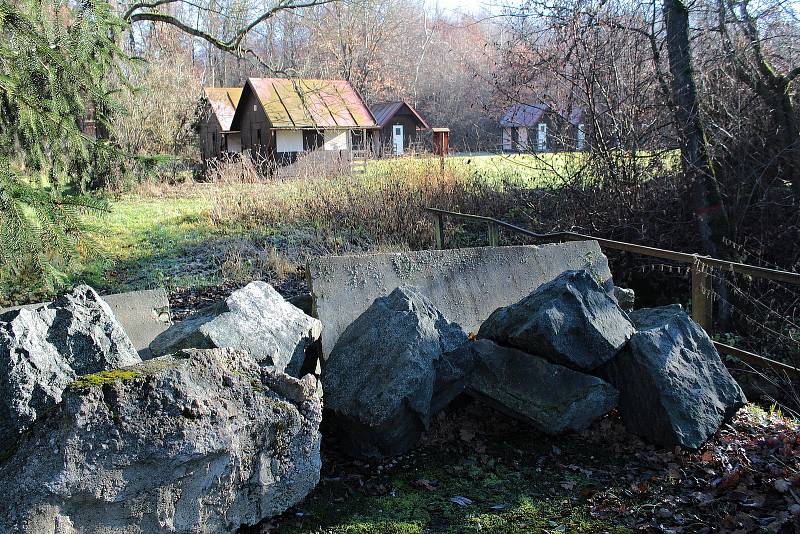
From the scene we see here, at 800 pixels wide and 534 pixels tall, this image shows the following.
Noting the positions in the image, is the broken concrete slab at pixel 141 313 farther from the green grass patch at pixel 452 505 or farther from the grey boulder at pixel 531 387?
the grey boulder at pixel 531 387

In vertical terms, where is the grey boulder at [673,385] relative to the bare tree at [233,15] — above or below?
below

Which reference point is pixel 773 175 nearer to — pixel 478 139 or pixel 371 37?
pixel 478 139

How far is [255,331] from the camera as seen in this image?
429 cm

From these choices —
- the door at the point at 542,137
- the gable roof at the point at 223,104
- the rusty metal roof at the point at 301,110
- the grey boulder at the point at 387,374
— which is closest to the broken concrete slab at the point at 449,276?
the grey boulder at the point at 387,374

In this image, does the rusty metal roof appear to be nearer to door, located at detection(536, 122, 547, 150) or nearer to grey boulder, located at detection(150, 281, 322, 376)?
door, located at detection(536, 122, 547, 150)

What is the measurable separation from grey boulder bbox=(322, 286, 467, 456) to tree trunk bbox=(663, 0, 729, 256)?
6273 millimetres

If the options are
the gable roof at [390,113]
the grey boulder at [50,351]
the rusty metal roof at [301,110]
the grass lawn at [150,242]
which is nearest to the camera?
the grey boulder at [50,351]

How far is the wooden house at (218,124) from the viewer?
3014cm

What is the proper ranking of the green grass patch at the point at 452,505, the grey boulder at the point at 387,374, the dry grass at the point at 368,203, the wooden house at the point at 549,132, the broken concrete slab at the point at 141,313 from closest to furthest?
the green grass patch at the point at 452,505
the grey boulder at the point at 387,374
the broken concrete slab at the point at 141,313
the wooden house at the point at 549,132
the dry grass at the point at 368,203

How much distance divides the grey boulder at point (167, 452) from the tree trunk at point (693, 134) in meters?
7.57

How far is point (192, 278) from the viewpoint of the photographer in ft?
32.3

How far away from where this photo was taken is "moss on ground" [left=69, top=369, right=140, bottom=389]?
279cm

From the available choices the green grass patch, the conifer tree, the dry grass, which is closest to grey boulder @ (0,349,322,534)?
the green grass patch

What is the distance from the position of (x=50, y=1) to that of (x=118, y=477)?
18.7 feet
